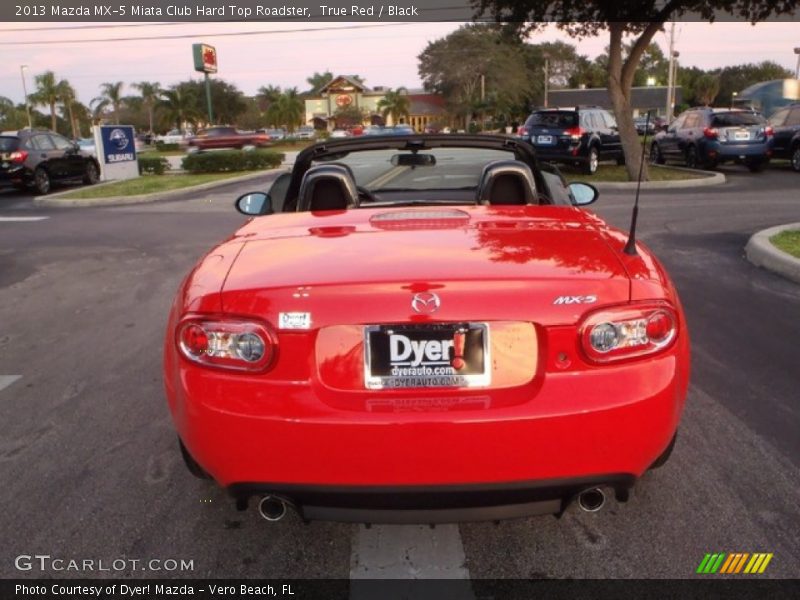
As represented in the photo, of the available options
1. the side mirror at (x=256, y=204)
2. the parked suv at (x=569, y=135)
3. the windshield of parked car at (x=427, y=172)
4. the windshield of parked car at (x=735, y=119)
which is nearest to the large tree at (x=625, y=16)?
the parked suv at (x=569, y=135)

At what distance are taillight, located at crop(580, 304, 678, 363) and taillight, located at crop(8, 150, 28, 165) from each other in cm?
1882

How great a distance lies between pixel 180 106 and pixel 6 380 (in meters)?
81.8

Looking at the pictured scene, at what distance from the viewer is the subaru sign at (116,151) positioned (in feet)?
70.9

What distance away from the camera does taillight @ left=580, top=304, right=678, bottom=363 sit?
229cm

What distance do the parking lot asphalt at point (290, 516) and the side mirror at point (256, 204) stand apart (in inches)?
48.6

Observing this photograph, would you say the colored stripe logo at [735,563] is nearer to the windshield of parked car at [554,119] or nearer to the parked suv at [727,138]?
the windshield of parked car at [554,119]

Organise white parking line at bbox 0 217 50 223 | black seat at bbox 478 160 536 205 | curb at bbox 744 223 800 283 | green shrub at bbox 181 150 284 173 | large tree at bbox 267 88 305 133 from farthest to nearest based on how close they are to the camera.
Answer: large tree at bbox 267 88 305 133 < green shrub at bbox 181 150 284 173 < white parking line at bbox 0 217 50 223 < curb at bbox 744 223 800 283 < black seat at bbox 478 160 536 205

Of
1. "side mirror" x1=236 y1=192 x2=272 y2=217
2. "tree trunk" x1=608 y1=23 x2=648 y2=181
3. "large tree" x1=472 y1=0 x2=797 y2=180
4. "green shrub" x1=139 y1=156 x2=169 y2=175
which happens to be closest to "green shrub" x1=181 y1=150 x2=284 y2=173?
"green shrub" x1=139 y1=156 x2=169 y2=175

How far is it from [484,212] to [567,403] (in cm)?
131

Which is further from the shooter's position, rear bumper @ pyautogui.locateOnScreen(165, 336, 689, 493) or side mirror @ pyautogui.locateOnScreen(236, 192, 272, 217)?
side mirror @ pyautogui.locateOnScreen(236, 192, 272, 217)

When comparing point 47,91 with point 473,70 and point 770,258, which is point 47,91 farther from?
point 770,258

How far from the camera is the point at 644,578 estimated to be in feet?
8.24

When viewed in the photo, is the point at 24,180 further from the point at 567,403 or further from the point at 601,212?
the point at 567,403

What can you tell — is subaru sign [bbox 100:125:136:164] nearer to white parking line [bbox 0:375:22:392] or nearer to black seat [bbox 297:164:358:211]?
white parking line [bbox 0:375:22:392]
